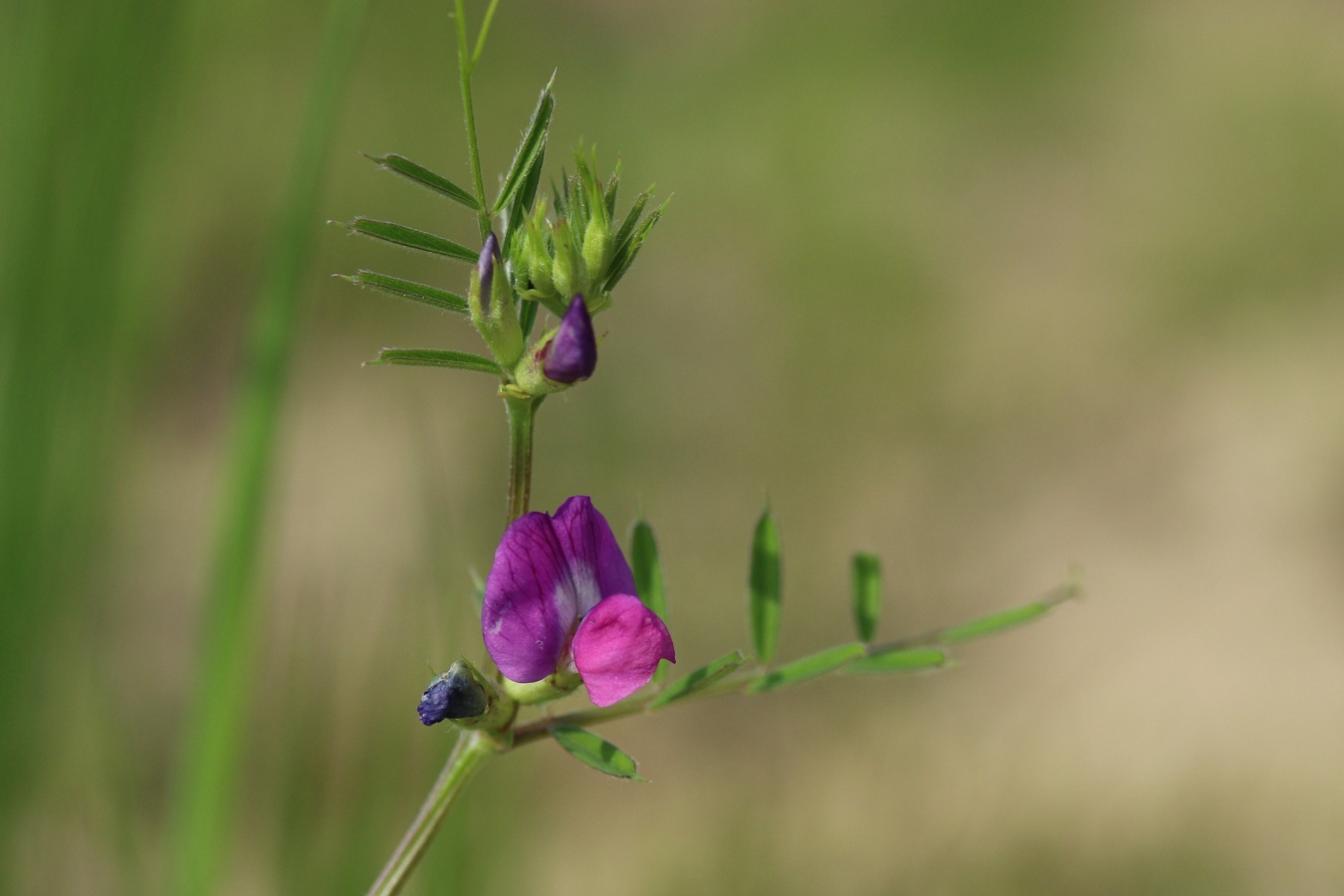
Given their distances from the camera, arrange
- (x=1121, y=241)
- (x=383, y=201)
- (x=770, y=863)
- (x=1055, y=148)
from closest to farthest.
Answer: (x=770, y=863) → (x=383, y=201) → (x=1121, y=241) → (x=1055, y=148)

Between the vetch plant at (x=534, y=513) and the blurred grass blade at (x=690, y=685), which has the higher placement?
the vetch plant at (x=534, y=513)

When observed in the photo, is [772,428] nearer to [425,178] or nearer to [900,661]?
[900,661]

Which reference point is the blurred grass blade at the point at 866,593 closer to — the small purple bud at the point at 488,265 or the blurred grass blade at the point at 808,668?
the blurred grass blade at the point at 808,668

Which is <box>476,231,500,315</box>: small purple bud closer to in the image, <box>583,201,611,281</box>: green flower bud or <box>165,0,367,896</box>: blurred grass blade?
<box>583,201,611,281</box>: green flower bud

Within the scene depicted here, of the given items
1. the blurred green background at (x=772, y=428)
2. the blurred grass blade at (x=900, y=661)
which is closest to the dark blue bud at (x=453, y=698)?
the blurred grass blade at (x=900, y=661)

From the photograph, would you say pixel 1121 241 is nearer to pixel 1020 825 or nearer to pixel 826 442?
pixel 826 442

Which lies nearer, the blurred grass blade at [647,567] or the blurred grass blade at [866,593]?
the blurred grass blade at [647,567]

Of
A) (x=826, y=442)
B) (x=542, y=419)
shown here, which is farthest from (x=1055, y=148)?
(x=542, y=419)

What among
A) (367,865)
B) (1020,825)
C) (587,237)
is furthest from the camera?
(1020,825)
